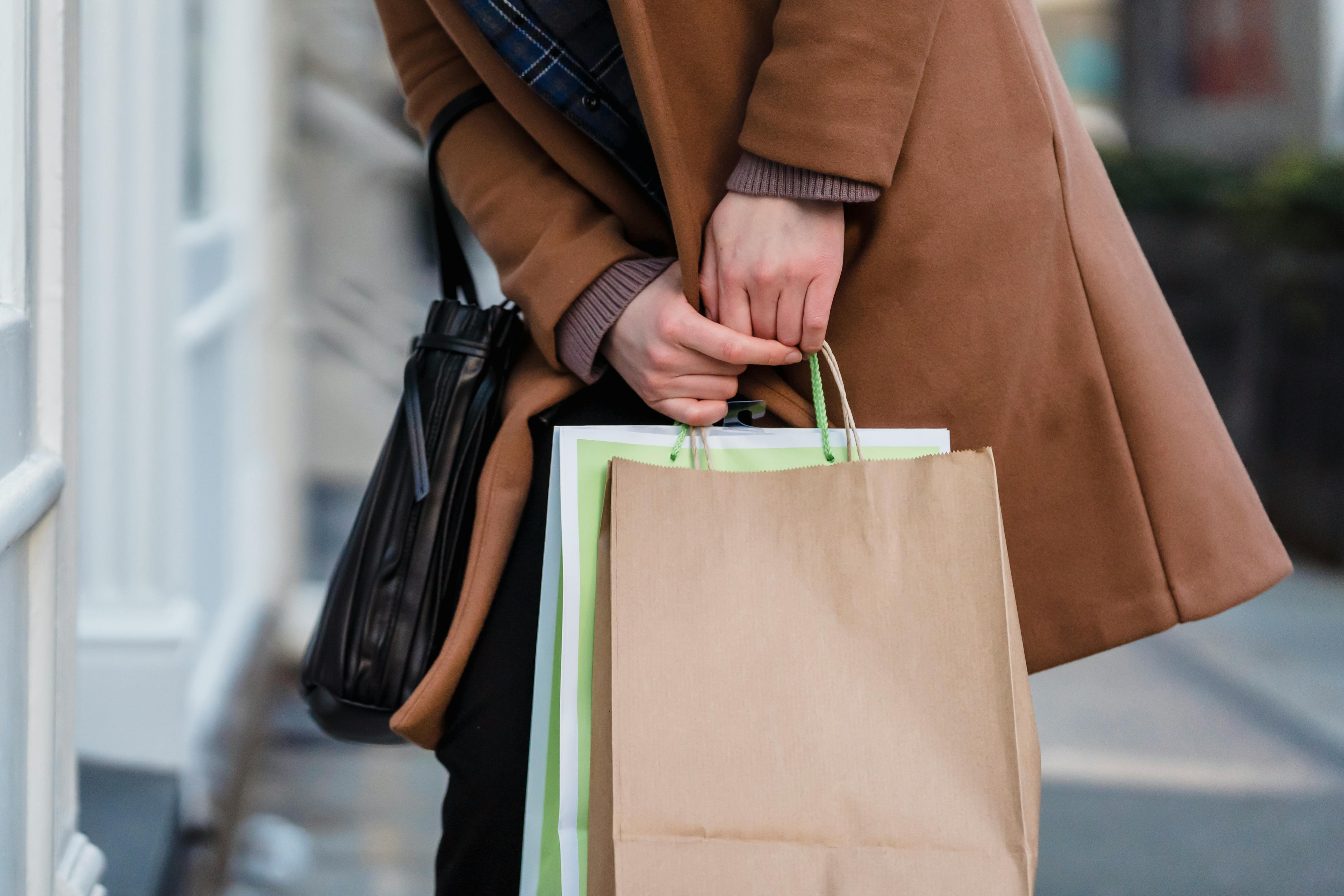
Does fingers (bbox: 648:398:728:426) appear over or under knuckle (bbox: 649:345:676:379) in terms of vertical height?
under

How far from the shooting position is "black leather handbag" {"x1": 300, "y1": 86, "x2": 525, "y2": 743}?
3.56 feet

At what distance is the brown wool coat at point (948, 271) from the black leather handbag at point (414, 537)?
0.05 m

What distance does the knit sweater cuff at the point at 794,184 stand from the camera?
2.95 feet

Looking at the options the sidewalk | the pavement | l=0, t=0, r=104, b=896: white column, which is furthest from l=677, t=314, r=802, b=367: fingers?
the sidewalk

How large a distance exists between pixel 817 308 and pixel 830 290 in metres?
0.02

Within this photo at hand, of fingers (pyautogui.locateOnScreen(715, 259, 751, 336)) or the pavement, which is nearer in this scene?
fingers (pyautogui.locateOnScreen(715, 259, 751, 336))

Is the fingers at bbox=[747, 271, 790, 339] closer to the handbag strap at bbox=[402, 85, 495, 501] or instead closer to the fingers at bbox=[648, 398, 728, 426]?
the fingers at bbox=[648, 398, 728, 426]

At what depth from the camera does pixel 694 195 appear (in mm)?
954

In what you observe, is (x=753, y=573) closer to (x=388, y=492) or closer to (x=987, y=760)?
(x=987, y=760)

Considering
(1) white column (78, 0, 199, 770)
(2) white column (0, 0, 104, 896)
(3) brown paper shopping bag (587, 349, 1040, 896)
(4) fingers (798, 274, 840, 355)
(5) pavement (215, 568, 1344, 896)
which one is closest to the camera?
(3) brown paper shopping bag (587, 349, 1040, 896)

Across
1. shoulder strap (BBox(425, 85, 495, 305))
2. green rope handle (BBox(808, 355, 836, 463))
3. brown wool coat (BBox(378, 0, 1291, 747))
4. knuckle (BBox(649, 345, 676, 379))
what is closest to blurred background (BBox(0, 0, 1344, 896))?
shoulder strap (BBox(425, 85, 495, 305))

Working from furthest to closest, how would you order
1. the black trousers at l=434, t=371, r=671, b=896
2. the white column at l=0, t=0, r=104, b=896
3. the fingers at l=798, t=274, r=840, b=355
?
the white column at l=0, t=0, r=104, b=896, the black trousers at l=434, t=371, r=671, b=896, the fingers at l=798, t=274, r=840, b=355

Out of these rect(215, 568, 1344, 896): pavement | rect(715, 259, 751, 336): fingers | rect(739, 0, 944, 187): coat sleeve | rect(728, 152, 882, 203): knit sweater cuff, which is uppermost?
rect(739, 0, 944, 187): coat sleeve

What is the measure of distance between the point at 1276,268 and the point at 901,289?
5131mm
